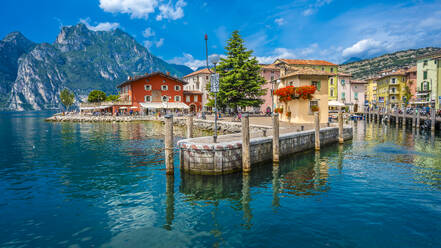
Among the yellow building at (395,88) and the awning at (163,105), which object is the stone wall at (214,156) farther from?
the yellow building at (395,88)

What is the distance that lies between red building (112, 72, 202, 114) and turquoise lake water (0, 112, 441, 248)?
4384 cm

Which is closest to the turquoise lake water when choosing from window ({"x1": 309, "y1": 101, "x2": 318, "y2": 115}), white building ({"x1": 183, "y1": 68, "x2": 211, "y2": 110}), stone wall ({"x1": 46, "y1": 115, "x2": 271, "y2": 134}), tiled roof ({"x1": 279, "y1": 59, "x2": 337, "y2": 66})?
stone wall ({"x1": 46, "y1": 115, "x2": 271, "y2": 134})

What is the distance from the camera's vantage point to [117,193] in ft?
38.2

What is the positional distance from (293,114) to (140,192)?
24738 millimetres

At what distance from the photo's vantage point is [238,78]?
4238 centimetres

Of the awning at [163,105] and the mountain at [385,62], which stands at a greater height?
the mountain at [385,62]

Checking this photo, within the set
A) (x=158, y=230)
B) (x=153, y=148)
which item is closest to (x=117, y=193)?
(x=158, y=230)

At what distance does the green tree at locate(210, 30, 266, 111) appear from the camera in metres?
42.2

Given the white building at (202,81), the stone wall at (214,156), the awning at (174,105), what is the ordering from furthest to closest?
the white building at (202,81) < the awning at (174,105) < the stone wall at (214,156)

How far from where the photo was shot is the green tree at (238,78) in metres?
42.2

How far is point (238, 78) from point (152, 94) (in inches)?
1108

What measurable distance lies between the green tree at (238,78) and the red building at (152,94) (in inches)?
741

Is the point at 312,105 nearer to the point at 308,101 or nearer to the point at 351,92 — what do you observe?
the point at 308,101

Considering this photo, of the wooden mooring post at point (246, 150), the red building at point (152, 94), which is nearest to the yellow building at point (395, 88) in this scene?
the red building at point (152, 94)
